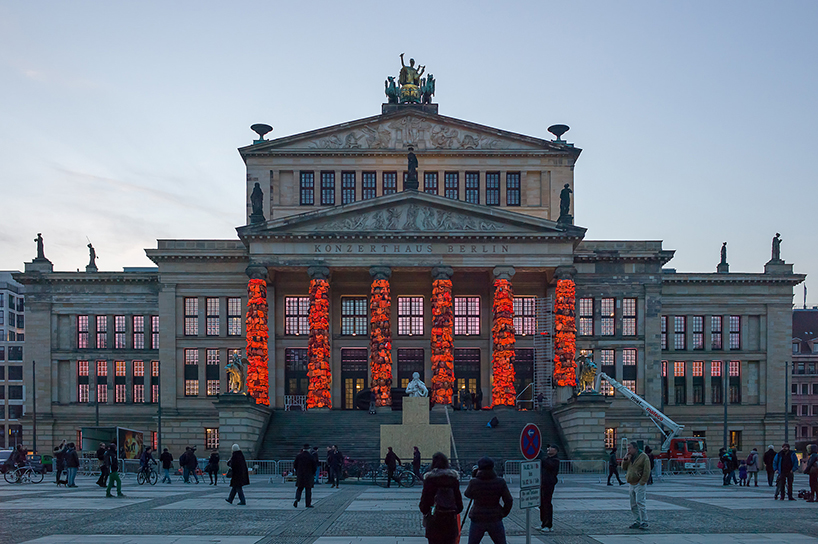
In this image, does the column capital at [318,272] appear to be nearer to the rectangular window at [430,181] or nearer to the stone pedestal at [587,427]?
the rectangular window at [430,181]

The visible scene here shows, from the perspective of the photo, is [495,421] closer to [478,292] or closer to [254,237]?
[478,292]

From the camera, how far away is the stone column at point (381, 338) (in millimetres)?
62000

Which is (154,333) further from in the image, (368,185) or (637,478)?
(637,478)

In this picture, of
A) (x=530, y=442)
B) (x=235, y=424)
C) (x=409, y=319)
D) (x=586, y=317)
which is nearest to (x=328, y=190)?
(x=409, y=319)

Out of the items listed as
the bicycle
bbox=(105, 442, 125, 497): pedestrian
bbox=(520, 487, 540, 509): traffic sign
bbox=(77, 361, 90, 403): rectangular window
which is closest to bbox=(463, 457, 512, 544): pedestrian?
bbox=(520, 487, 540, 509): traffic sign

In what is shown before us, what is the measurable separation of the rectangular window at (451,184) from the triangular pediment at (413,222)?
7307mm

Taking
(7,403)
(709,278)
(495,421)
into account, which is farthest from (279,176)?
(7,403)

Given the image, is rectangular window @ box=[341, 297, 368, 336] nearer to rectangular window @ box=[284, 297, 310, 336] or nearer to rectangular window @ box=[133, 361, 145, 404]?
rectangular window @ box=[284, 297, 310, 336]

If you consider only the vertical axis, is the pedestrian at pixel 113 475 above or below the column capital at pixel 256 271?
below

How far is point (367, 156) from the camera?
231ft

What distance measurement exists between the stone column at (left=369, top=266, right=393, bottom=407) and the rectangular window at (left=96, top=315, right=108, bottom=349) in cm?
2447

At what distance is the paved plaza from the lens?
22047mm

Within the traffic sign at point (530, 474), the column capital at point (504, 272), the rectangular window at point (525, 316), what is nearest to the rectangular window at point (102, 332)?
the column capital at point (504, 272)

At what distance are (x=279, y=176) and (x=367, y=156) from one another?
7.01 metres
